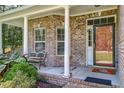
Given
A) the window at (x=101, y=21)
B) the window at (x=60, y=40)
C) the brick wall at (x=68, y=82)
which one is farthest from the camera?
the window at (x=60, y=40)

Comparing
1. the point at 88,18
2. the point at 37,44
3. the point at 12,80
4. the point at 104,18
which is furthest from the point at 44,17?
the point at 12,80

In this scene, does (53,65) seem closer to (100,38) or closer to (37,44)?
Result: (37,44)

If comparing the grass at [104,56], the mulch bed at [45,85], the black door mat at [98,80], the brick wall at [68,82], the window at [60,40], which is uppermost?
the window at [60,40]

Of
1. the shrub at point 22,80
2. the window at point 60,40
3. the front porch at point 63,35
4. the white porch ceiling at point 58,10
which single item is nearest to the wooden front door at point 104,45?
the front porch at point 63,35

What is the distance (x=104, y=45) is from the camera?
7.94 m

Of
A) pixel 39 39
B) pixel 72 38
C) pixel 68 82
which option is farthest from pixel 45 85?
pixel 39 39

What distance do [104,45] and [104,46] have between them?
0.05 m

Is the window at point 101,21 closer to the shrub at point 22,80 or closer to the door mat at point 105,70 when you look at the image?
the door mat at point 105,70

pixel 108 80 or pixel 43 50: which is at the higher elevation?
pixel 43 50

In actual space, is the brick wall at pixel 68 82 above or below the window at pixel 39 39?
below

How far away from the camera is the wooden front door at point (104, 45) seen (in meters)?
7.67

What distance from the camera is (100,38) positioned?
26.5 ft

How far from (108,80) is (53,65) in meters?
3.80
